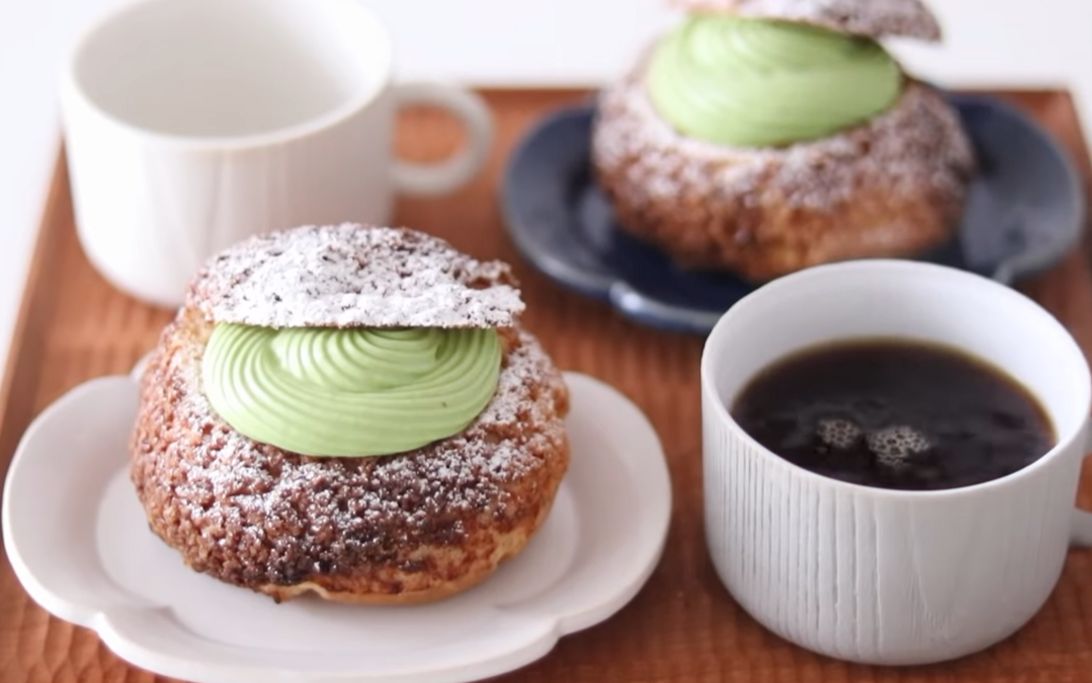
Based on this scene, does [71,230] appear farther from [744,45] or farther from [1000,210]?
[1000,210]

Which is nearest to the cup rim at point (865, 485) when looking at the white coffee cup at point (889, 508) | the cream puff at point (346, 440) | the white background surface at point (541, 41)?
the white coffee cup at point (889, 508)

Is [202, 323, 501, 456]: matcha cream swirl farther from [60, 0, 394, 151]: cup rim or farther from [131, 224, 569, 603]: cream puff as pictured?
[60, 0, 394, 151]: cup rim

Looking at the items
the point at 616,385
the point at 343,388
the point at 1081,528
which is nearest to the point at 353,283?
the point at 343,388

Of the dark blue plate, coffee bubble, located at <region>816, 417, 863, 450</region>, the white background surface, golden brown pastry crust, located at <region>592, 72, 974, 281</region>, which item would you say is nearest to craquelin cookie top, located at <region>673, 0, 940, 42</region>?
golden brown pastry crust, located at <region>592, 72, 974, 281</region>

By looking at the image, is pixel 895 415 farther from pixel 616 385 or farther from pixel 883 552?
pixel 616 385

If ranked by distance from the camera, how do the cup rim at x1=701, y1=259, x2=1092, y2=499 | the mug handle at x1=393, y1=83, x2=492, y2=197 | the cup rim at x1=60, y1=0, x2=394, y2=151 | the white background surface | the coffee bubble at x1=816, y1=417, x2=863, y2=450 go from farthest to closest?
1. the white background surface
2. the mug handle at x1=393, y1=83, x2=492, y2=197
3. the cup rim at x1=60, y1=0, x2=394, y2=151
4. the coffee bubble at x1=816, y1=417, x2=863, y2=450
5. the cup rim at x1=701, y1=259, x2=1092, y2=499

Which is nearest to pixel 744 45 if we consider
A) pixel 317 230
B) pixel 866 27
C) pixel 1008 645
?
pixel 866 27
